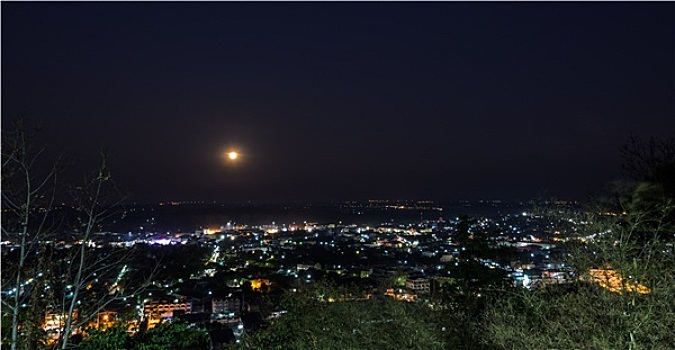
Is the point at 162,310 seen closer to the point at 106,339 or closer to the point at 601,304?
the point at 106,339

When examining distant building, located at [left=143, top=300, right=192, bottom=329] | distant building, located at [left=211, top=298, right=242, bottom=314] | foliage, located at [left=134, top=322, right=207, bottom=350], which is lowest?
distant building, located at [left=211, top=298, right=242, bottom=314]

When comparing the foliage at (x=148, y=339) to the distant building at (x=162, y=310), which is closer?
the foliage at (x=148, y=339)

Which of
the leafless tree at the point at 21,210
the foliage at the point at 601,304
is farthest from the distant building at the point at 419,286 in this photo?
the leafless tree at the point at 21,210

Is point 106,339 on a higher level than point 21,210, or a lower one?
lower

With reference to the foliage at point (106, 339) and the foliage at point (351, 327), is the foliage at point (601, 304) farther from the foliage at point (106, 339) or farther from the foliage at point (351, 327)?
the foliage at point (106, 339)

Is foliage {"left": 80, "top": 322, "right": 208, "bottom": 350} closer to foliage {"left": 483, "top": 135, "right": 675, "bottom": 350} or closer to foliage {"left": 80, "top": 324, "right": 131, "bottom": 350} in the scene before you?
foliage {"left": 80, "top": 324, "right": 131, "bottom": 350}

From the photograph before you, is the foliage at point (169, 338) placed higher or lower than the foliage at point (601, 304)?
lower

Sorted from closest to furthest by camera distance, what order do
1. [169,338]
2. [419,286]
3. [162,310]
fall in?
1. [169,338]
2. [162,310]
3. [419,286]

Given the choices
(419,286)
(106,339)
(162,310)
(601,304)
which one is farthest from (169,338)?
(419,286)

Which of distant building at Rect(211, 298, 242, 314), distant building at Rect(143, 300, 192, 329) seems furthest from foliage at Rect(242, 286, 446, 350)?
distant building at Rect(211, 298, 242, 314)

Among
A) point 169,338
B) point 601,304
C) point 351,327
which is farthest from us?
point 351,327

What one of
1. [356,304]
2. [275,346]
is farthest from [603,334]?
[275,346]

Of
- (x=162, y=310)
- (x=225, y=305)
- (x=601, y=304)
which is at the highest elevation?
(x=601, y=304)
